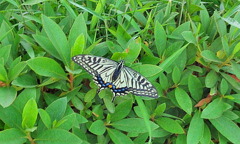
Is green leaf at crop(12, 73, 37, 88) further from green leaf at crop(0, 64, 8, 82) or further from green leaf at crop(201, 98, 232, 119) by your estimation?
green leaf at crop(201, 98, 232, 119)

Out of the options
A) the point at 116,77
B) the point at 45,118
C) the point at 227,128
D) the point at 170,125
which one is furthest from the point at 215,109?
the point at 45,118

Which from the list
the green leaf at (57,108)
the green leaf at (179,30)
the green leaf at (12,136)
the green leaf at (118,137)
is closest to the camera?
the green leaf at (12,136)

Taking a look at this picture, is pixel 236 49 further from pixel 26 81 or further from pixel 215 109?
pixel 26 81

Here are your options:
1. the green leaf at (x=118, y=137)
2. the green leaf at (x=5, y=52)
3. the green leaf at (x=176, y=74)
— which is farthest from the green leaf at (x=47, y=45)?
the green leaf at (x=176, y=74)

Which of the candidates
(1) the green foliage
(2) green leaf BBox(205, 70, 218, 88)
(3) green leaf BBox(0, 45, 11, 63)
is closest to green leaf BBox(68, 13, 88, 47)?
(1) the green foliage

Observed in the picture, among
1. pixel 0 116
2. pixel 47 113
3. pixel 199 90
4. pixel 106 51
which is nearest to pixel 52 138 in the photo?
pixel 47 113

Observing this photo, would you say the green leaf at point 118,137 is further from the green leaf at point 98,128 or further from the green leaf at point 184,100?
the green leaf at point 184,100
